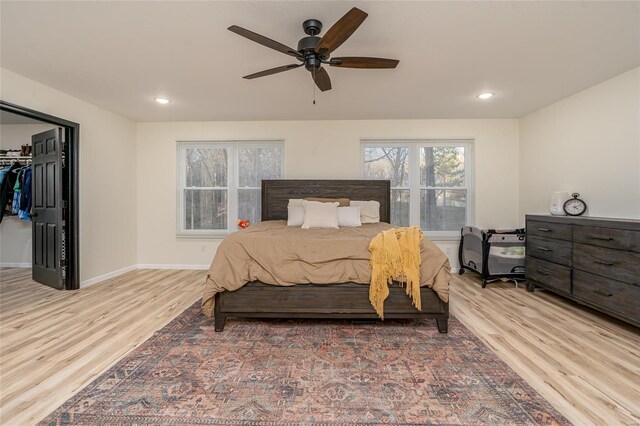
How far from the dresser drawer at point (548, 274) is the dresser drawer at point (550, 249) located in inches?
2.3

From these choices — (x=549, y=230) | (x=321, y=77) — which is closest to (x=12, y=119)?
(x=321, y=77)

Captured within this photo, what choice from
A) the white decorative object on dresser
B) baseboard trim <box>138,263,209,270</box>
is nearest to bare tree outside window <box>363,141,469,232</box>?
the white decorative object on dresser

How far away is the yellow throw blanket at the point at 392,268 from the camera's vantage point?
2254mm

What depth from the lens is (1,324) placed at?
248 cm

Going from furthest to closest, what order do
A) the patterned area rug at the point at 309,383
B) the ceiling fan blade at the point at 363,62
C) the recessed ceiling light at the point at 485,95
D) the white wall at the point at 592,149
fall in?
the recessed ceiling light at the point at 485,95 → the white wall at the point at 592,149 → the ceiling fan blade at the point at 363,62 → the patterned area rug at the point at 309,383

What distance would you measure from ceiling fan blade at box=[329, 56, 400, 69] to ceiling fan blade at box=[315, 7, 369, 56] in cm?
17

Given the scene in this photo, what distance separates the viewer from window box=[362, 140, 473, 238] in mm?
4496

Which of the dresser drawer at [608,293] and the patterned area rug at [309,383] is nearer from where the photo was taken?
the patterned area rug at [309,383]

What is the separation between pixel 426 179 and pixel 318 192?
1.72 meters

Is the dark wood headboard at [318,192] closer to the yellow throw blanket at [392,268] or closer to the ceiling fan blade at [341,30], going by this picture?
the yellow throw blanket at [392,268]

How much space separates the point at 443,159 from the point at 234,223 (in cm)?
345

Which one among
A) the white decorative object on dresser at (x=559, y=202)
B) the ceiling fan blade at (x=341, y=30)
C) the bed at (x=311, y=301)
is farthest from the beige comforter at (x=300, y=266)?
the white decorative object on dresser at (x=559, y=202)

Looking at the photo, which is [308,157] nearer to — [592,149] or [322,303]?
[322,303]

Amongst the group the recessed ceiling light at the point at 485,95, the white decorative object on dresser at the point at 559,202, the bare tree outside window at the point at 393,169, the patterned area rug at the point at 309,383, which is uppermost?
the recessed ceiling light at the point at 485,95
